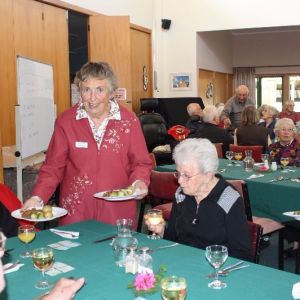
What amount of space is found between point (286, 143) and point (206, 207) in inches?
115

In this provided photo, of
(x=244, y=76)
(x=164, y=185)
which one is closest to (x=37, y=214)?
(x=164, y=185)

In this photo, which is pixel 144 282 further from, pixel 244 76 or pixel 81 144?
pixel 244 76

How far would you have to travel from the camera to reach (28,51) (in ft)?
20.2

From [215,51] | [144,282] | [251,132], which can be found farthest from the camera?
[215,51]

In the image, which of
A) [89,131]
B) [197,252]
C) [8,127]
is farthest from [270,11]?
[197,252]

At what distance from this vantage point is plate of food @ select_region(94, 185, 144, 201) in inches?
104

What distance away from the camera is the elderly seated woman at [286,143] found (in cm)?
504

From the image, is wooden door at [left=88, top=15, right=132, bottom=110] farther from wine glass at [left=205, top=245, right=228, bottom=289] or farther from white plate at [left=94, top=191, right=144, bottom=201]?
wine glass at [left=205, top=245, right=228, bottom=289]

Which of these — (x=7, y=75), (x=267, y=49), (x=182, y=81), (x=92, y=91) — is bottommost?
(x=92, y=91)

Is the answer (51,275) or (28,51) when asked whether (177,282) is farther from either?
(28,51)

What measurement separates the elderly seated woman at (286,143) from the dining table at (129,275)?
300 cm

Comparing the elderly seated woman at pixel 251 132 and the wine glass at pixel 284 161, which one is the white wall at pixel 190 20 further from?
the wine glass at pixel 284 161

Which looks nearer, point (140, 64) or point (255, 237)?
point (255, 237)

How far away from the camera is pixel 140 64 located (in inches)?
359
